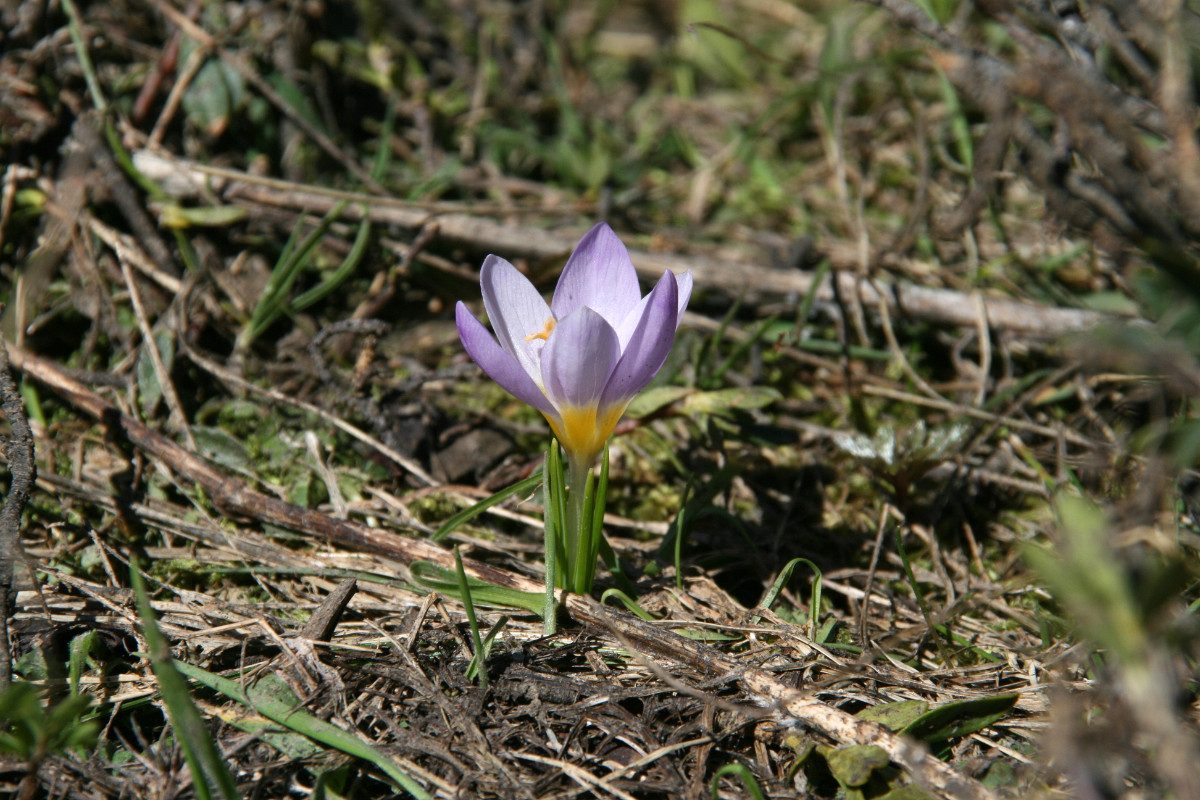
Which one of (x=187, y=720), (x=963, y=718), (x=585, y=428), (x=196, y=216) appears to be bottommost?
(x=963, y=718)

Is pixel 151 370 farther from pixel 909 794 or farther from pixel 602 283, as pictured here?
pixel 909 794

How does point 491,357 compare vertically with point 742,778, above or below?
above

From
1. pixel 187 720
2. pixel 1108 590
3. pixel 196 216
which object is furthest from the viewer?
pixel 196 216

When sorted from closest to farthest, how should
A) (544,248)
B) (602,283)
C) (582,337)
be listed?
(582,337)
(602,283)
(544,248)

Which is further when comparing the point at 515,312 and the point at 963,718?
the point at 515,312

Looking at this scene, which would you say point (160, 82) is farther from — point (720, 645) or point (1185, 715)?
point (1185, 715)

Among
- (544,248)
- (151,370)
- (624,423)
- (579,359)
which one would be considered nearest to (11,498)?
(151,370)

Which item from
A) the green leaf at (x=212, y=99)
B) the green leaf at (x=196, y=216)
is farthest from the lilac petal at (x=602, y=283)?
the green leaf at (x=212, y=99)
